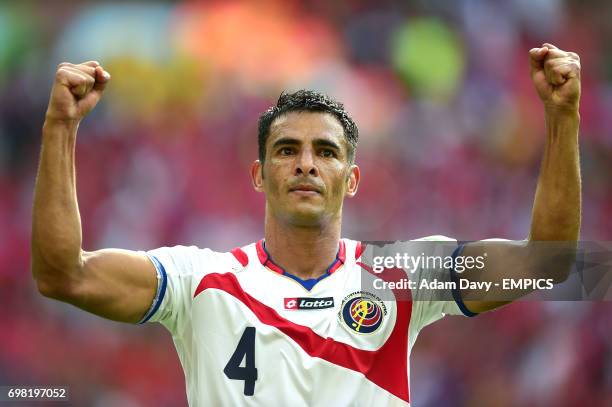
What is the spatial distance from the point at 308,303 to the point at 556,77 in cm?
154

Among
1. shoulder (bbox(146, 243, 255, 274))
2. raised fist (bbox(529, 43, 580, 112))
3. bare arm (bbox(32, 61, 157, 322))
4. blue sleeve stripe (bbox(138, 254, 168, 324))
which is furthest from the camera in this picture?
shoulder (bbox(146, 243, 255, 274))

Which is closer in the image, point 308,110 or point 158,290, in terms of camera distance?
point 158,290

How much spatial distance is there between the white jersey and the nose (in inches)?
20.0

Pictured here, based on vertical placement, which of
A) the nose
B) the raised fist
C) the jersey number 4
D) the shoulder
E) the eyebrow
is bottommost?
the jersey number 4

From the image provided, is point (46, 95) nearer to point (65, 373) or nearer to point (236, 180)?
point (236, 180)

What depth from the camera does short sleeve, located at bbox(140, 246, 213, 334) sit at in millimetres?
4266

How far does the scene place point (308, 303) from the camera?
14.5 feet

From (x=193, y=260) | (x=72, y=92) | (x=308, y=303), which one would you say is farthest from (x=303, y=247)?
(x=72, y=92)

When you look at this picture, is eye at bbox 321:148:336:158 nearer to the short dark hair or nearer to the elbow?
the short dark hair

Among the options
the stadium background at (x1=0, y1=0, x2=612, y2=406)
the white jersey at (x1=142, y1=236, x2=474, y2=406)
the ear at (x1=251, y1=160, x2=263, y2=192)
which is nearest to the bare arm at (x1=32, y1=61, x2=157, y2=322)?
the white jersey at (x1=142, y1=236, x2=474, y2=406)

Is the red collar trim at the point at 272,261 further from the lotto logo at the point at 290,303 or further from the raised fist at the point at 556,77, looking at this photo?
the raised fist at the point at 556,77

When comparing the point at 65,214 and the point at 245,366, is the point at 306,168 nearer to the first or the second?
the point at 245,366

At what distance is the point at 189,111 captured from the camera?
966 centimetres

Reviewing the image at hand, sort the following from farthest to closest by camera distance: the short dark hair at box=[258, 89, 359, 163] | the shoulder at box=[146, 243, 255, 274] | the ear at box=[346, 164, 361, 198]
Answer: the ear at box=[346, 164, 361, 198] < the short dark hair at box=[258, 89, 359, 163] < the shoulder at box=[146, 243, 255, 274]
